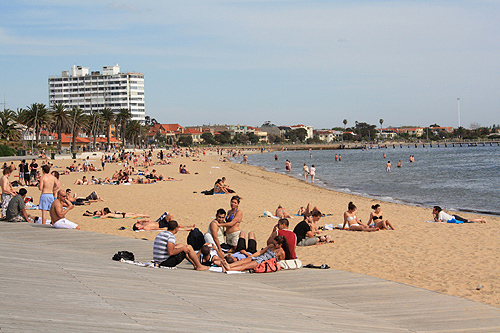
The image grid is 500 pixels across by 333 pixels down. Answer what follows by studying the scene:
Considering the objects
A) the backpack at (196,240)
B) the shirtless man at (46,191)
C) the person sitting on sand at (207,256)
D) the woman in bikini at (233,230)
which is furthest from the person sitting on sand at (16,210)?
the person sitting on sand at (207,256)

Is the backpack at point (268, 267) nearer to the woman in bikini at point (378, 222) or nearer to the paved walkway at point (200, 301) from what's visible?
the paved walkway at point (200, 301)

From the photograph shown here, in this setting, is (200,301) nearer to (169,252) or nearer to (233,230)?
(169,252)

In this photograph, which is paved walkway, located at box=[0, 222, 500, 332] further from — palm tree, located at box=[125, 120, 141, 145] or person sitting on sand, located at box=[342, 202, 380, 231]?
palm tree, located at box=[125, 120, 141, 145]

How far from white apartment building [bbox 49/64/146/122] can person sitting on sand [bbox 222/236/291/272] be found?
16291cm

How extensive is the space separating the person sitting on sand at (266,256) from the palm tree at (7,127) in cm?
6798

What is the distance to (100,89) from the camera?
543 ft

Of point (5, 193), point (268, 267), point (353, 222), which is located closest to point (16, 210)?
point (5, 193)

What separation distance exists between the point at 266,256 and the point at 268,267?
0.84 feet

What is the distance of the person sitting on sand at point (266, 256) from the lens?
7.78 meters

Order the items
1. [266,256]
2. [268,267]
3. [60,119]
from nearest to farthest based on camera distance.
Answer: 1. [268,267]
2. [266,256]
3. [60,119]

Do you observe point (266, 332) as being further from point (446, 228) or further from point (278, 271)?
point (446, 228)

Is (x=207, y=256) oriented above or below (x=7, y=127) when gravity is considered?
below

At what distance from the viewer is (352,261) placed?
9195 mm

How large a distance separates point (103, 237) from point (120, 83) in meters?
163
